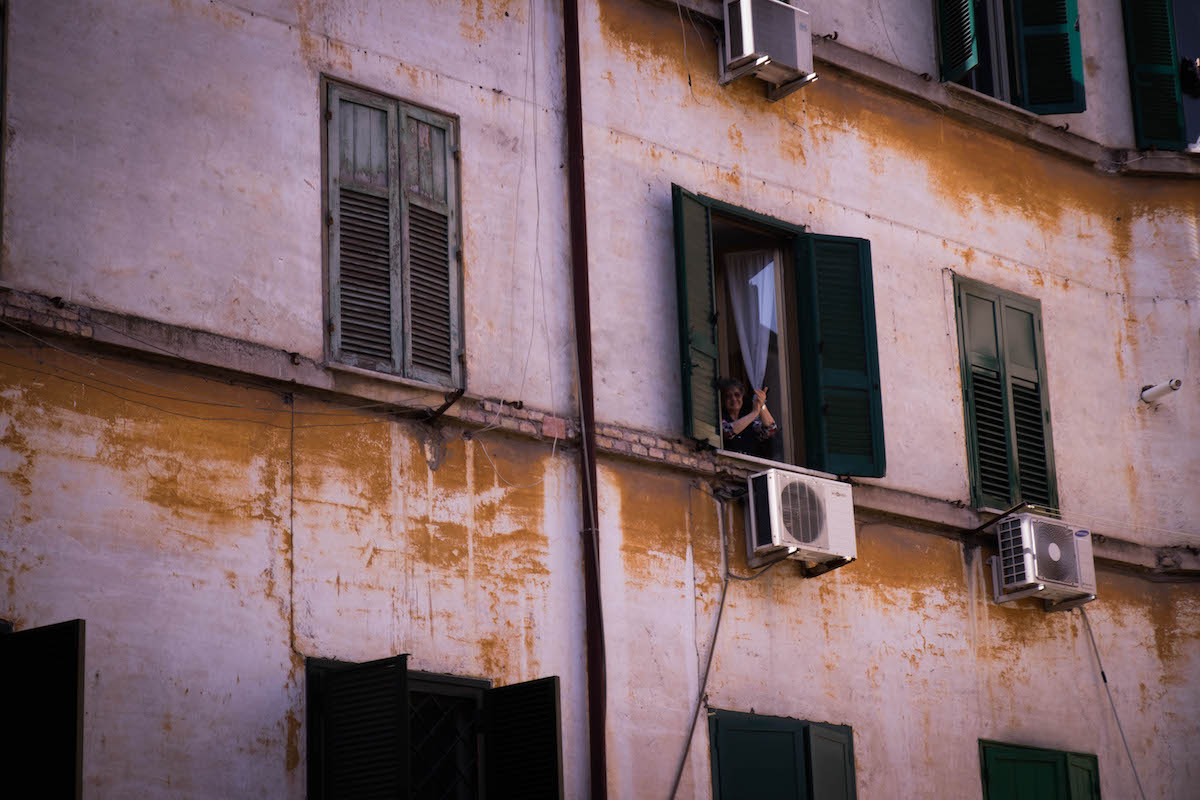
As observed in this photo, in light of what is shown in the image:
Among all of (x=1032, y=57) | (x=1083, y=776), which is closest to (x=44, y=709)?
(x=1083, y=776)

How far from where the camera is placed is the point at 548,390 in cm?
1130

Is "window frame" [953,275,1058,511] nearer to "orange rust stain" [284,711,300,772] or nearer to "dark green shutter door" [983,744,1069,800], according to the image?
"dark green shutter door" [983,744,1069,800]

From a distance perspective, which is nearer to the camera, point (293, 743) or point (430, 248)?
point (293, 743)

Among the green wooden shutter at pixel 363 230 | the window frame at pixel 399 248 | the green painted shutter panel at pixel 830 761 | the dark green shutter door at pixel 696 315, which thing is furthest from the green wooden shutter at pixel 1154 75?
the green wooden shutter at pixel 363 230

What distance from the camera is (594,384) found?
11484 mm

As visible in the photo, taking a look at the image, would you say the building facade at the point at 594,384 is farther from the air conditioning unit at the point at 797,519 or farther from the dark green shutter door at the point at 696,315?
the air conditioning unit at the point at 797,519

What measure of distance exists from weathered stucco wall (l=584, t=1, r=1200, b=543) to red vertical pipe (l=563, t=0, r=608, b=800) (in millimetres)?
167

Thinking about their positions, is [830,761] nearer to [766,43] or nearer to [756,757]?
[756,757]

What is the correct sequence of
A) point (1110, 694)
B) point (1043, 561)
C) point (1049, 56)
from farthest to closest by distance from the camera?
point (1049, 56), point (1110, 694), point (1043, 561)

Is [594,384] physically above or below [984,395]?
below

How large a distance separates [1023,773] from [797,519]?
2579 mm

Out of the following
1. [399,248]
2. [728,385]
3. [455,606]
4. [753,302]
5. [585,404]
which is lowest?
[455,606]

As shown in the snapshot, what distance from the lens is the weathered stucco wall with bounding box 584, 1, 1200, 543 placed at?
39.6 feet

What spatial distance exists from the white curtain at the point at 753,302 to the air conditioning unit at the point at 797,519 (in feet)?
4.13
